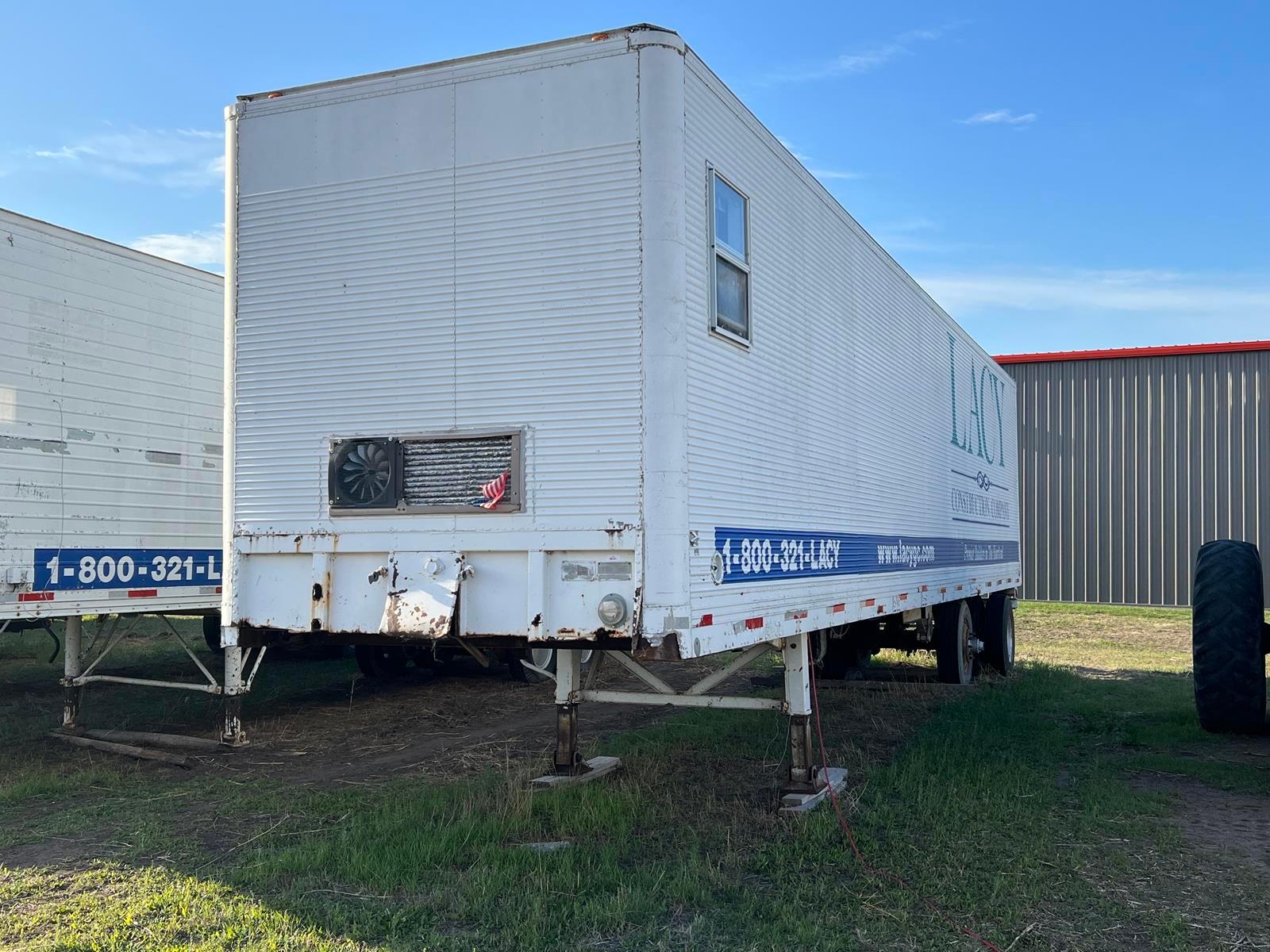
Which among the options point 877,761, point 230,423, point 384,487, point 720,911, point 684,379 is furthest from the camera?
point 877,761

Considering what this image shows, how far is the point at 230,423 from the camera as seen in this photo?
6.52 metres

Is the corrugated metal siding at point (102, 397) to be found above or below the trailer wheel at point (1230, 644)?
above

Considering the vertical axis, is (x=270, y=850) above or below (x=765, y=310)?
below

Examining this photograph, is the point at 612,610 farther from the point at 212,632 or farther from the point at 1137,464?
the point at 1137,464

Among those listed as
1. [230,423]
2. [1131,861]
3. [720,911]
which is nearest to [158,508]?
[230,423]

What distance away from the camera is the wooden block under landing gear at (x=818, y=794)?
6.46 meters

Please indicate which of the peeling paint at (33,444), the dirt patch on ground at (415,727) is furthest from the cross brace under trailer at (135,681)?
the peeling paint at (33,444)

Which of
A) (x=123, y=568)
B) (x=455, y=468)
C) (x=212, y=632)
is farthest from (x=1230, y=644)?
(x=212, y=632)

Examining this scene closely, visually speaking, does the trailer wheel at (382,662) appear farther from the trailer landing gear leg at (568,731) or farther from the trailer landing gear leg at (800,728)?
the trailer landing gear leg at (800,728)

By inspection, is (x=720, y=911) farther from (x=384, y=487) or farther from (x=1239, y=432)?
(x=1239, y=432)

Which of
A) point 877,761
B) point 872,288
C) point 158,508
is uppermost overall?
point 872,288

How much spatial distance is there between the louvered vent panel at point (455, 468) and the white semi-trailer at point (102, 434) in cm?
403

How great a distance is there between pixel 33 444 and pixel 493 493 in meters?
4.66

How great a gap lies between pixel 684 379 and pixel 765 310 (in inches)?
50.5
